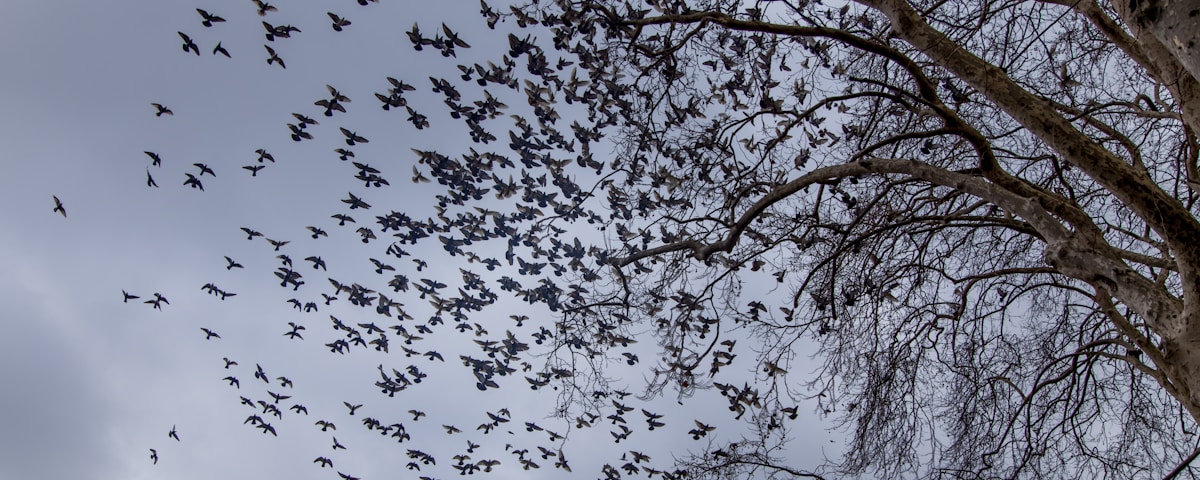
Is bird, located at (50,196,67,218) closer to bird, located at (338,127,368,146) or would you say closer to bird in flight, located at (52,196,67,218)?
bird in flight, located at (52,196,67,218)

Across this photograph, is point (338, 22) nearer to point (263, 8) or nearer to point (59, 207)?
point (263, 8)

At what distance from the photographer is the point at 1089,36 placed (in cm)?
579

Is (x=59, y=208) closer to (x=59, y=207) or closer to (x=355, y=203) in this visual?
(x=59, y=207)

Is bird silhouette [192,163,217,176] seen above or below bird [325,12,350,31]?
below

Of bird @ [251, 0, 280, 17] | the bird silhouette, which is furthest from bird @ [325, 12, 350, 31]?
the bird silhouette

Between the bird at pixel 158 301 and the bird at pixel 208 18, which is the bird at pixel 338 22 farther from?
the bird at pixel 158 301

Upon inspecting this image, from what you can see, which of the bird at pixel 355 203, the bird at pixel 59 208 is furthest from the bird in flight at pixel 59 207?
the bird at pixel 355 203

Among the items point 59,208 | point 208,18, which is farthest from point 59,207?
point 208,18

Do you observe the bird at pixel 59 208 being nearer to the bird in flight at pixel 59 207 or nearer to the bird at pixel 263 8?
the bird in flight at pixel 59 207

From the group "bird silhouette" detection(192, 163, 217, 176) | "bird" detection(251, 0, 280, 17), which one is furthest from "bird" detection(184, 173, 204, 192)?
"bird" detection(251, 0, 280, 17)

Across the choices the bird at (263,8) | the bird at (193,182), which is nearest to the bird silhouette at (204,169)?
the bird at (193,182)

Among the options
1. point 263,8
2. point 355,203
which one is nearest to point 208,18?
point 263,8

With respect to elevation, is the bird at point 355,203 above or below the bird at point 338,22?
below

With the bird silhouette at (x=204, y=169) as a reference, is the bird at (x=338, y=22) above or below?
above
